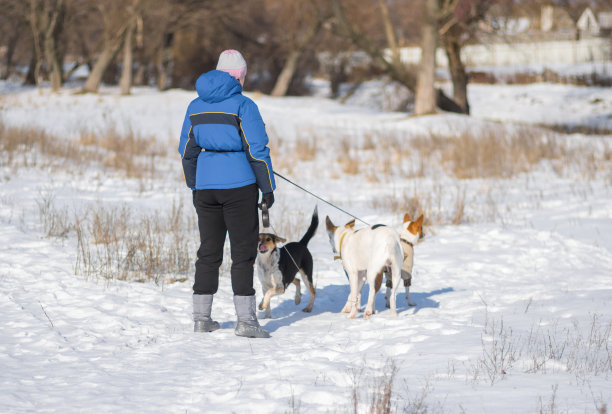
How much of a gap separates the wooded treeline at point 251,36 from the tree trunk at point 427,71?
4cm

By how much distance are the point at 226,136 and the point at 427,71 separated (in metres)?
20.4

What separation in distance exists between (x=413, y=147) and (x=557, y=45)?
35649 millimetres

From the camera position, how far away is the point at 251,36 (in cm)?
3997

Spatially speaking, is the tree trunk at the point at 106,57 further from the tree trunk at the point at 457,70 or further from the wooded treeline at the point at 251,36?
the tree trunk at the point at 457,70

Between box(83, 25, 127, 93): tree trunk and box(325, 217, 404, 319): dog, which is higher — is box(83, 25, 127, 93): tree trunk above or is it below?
above

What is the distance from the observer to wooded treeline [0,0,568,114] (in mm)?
24266

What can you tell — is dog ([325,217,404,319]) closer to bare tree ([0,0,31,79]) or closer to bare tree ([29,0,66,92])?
bare tree ([29,0,66,92])

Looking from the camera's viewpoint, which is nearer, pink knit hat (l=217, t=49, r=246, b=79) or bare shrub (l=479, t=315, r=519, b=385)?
bare shrub (l=479, t=315, r=519, b=385)

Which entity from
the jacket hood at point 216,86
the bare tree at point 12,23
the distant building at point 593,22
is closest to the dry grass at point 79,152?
the jacket hood at point 216,86

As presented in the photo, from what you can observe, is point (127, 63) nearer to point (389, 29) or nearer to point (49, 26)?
point (49, 26)

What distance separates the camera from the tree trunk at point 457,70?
2583 centimetres

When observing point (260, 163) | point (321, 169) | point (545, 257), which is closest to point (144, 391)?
point (260, 163)

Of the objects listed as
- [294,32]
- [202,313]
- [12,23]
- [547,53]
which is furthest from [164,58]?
[202,313]

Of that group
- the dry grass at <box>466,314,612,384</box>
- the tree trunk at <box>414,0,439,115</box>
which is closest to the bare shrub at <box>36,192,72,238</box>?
the dry grass at <box>466,314,612,384</box>
